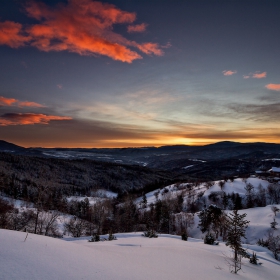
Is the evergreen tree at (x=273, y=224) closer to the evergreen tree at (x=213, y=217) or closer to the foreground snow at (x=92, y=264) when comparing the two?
the evergreen tree at (x=213, y=217)

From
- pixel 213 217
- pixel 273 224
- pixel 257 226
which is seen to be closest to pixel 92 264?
pixel 213 217

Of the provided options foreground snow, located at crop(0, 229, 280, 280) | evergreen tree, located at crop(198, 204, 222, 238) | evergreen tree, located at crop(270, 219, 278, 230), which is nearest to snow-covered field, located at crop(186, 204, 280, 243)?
evergreen tree, located at crop(270, 219, 278, 230)

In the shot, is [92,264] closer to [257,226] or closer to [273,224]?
[257,226]

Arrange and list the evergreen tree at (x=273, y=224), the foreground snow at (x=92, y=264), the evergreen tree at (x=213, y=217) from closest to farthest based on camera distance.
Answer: the foreground snow at (x=92, y=264) → the evergreen tree at (x=213, y=217) → the evergreen tree at (x=273, y=224)

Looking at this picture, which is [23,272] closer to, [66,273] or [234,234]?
[66,273]

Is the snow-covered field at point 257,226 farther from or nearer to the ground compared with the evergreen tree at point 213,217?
nearer to the ground

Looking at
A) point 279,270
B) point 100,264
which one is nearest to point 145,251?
point 100,264

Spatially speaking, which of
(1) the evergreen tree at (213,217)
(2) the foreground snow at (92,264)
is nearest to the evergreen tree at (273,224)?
(1) the evergreen tree at (213,217)

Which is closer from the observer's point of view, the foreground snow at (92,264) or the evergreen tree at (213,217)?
the foreground snow at (92,264)

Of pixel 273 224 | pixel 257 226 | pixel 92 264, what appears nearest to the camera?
pixel 92 264

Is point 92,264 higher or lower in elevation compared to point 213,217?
higher

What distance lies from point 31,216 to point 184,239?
51474mm

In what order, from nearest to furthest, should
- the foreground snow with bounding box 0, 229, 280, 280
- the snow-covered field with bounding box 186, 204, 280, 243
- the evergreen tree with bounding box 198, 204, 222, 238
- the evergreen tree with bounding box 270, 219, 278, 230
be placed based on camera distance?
the foreground snow with bounding box 0, 229, 280, 280
the evergreen tree with bounding box 198, 204, 222, 238
the snow-covered field with bounding box 186, 204, 280, 243
the evergreen tree with bounding box 270, 219, 278, 230

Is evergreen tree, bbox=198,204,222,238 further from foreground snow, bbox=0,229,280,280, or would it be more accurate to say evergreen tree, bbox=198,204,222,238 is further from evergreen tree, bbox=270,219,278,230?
foreground snow, bbox=0,229,280,280
